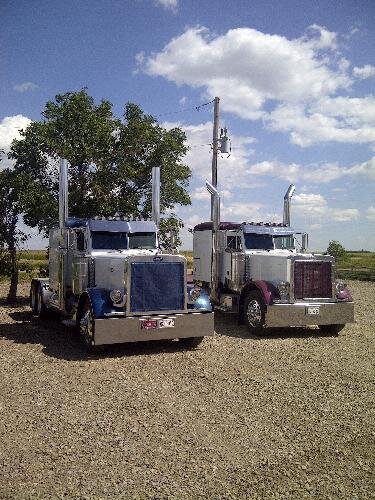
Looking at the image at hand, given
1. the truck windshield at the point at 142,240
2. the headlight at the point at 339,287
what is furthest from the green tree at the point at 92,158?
the headlight at the point at 339,287

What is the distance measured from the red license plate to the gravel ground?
0.59 m

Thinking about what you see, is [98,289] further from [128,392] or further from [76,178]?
[76,178]

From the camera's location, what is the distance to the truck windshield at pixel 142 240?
11.3 meters

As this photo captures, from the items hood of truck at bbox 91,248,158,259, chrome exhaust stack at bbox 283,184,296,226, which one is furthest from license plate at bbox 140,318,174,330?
chrome exhaust stack at bbox 283,184,296,226

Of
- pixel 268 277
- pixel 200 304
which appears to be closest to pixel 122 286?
pixel 200 304

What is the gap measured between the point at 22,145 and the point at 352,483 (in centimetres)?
1394

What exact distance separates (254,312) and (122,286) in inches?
140

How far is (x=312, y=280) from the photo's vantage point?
1132 centimetres

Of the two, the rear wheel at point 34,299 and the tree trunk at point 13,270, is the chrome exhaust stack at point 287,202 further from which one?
the tree trunk at point 13,270

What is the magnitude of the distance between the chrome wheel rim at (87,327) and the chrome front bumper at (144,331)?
326 mm

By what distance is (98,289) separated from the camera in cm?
963

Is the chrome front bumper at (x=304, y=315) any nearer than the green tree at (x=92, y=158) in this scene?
Yes

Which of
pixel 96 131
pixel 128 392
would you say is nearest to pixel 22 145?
pixel 96 131

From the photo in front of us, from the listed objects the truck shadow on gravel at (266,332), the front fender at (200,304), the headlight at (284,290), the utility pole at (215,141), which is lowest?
the truck shadow on gravel at (266,332)
